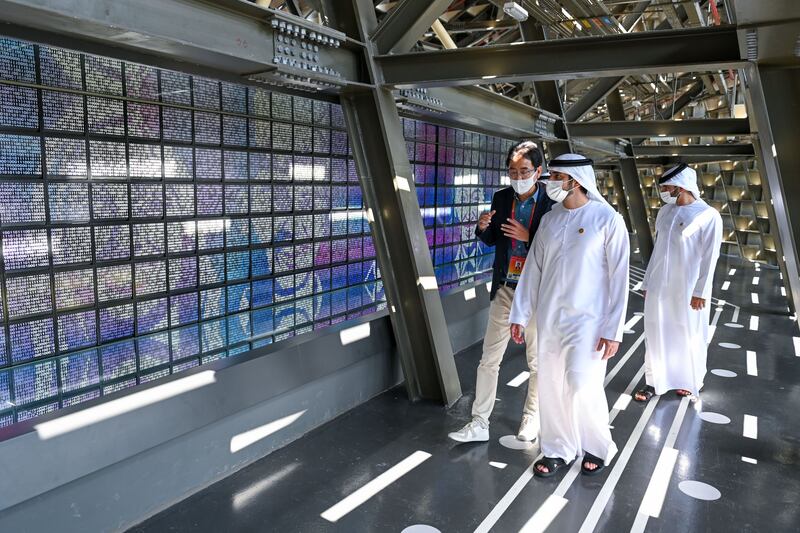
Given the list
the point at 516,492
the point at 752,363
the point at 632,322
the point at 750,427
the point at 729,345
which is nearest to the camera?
the point at 516,492

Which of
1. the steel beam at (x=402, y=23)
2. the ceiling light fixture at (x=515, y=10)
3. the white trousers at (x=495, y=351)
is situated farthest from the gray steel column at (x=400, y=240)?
the ceiling light fixture at (x=515, y=10)

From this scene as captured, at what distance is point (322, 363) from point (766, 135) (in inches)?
132

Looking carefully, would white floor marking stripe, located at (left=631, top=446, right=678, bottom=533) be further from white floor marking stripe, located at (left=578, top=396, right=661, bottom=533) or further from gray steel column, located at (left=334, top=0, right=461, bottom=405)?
gray steel column, located at (left=334, top=0, right=461, bottom=405)

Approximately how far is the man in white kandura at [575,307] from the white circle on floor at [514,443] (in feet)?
1.06

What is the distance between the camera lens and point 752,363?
6996mm

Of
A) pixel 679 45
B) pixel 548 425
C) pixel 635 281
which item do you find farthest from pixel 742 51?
pixel 635 281

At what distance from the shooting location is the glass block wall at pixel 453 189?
24.1 feet

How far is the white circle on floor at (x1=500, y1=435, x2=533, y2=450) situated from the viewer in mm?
4503

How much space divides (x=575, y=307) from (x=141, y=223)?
2857mm

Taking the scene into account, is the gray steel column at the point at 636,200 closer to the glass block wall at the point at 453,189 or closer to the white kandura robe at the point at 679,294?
the glass block wall at the point at 453,189

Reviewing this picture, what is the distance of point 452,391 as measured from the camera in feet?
17.7

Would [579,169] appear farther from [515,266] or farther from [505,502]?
[505,502]

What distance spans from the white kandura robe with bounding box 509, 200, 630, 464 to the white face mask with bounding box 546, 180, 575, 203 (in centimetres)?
8

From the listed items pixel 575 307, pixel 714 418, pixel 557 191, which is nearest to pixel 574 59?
pixel 557 191
